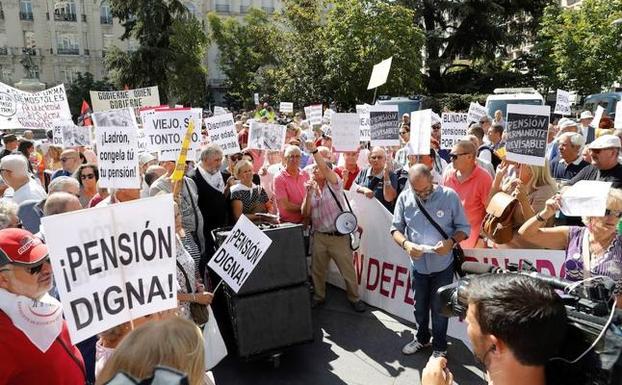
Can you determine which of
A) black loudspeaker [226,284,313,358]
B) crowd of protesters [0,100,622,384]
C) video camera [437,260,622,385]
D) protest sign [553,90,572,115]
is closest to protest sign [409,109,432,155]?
crowd of protesters [0,100,622,384]

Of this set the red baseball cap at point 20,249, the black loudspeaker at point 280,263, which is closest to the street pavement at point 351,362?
the black loudspeaker at point 280,263

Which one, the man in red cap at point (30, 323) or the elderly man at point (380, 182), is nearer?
the man in red cap at point (30, 323)

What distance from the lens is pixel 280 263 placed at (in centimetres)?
445

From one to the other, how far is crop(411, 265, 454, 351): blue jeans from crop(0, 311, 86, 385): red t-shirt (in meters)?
3.02

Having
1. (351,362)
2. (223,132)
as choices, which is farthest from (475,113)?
(351,362)

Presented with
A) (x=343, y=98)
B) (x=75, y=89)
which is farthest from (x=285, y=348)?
(x=75, y=89)

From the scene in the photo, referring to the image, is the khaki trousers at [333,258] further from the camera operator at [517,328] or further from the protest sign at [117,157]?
the camera operator at [517,328]

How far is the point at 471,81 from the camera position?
30375 millimetres

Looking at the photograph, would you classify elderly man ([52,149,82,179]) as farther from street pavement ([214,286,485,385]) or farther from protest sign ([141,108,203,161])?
street pavement ([214,286,485,385])

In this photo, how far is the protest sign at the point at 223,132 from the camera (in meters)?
7.14

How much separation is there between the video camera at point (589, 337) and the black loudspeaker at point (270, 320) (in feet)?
8.81

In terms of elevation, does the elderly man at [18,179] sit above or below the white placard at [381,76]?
below

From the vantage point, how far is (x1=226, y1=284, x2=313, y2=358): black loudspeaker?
14.2 ft

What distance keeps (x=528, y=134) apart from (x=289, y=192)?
101 inches
